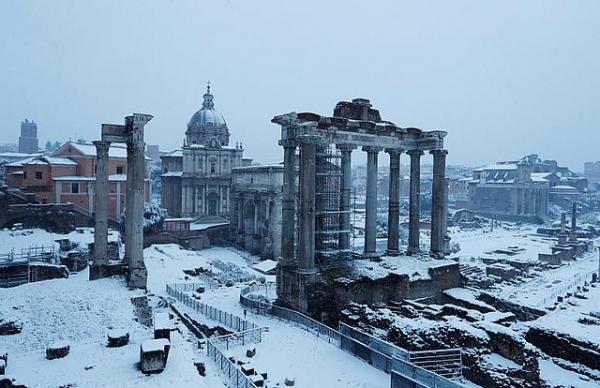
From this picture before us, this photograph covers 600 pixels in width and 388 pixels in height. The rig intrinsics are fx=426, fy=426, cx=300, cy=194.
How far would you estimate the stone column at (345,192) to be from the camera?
21828 millimetres

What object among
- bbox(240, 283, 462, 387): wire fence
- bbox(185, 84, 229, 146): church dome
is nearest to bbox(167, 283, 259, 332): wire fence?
bbox(240, 283, 462, 387): wire fence

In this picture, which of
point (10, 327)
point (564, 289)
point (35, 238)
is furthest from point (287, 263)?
point (564, 289)

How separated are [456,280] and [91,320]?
57.3 feet

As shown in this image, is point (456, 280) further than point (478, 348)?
Yes

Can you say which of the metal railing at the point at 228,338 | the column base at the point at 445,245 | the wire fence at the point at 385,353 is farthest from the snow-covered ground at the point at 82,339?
the column base at the point at 445,245

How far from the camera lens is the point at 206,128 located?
59188mm

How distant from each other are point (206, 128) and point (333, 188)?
39.4m

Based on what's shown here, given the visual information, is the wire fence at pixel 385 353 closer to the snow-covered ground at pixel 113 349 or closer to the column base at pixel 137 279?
the snow-covered ground at pixel 113 349

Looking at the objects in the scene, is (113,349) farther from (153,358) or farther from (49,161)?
(49,161)

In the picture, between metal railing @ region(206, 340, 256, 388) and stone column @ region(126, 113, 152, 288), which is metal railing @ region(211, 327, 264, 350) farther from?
stone column @ region(126, 113, 152, 288)

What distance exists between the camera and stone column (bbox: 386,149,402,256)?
23.8 meters

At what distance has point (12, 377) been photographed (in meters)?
10.2

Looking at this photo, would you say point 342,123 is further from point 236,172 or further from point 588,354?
point 236,172

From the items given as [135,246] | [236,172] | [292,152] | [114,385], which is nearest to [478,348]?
[114,385]
